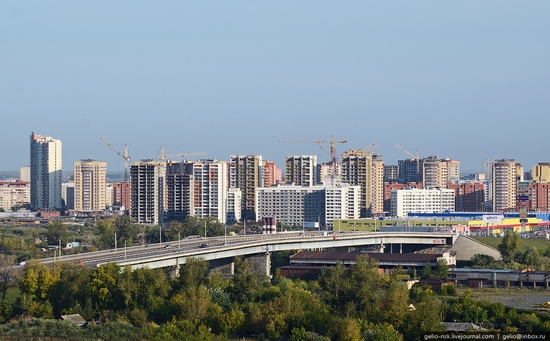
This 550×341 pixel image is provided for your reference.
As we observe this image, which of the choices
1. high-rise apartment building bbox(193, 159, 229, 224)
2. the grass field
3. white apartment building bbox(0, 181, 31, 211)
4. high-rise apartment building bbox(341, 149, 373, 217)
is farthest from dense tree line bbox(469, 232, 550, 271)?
white apartment building bbox(0, 181, 31, 211)

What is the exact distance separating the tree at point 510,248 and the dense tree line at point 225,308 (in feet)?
54.7

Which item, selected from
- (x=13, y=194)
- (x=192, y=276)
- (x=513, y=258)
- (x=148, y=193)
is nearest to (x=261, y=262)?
(x=513, y=258)

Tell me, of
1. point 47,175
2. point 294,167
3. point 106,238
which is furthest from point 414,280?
point 47,175

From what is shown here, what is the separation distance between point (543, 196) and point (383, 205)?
49.2 ft

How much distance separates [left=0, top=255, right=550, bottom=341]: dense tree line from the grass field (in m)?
21.7

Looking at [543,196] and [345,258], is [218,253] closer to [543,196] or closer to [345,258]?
[345,258]

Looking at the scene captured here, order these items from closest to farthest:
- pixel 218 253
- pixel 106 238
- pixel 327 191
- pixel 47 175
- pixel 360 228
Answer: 1. pixel 218 253
2. pixel 106 238
3. pixel 360 228
4. pixel 327 191
5. pixel 47 175

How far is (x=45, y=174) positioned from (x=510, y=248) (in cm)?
6380

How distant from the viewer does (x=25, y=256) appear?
154ft

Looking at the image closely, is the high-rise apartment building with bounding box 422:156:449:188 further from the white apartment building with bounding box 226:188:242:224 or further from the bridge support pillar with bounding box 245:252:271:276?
the bridge support pillar with bounding box 245:252:271:276

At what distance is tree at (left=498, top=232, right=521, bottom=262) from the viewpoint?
167 ft

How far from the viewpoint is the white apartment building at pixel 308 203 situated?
7850cm

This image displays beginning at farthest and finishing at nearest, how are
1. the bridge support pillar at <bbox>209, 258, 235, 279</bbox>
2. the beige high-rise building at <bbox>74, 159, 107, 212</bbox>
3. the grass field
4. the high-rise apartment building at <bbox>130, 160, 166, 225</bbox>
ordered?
the beige high-rise building at <bbox>74, 159, 107, 212</bbox>
the high-rise apartment building at <bbox>130, 160, 166, 225</bbox>
the grass field
the bridge support pillar at <bbox>209, 258, 235, 279</bbox>

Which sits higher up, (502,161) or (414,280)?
(502,161)
